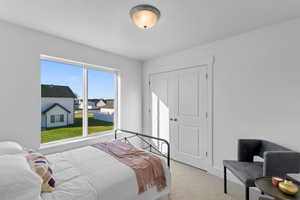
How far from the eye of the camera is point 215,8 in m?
1.82

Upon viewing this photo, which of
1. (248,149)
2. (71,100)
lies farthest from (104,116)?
(248,149)

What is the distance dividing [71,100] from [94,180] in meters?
2.04

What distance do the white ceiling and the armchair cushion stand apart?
6.44ft

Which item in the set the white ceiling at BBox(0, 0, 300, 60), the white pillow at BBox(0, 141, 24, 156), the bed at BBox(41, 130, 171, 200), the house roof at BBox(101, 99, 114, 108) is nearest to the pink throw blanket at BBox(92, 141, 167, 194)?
the bed at BBox(41, 130, 171, 200)

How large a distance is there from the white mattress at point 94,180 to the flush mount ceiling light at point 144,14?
66.4 inches

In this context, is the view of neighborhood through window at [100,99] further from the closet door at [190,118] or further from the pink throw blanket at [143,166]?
the closet door at [190,118]

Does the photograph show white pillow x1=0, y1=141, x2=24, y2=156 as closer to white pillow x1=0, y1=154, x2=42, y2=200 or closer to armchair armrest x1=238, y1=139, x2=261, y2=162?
white pillow x1=0, y1=154, x2=42, y2=200

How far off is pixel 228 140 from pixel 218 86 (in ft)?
3.17

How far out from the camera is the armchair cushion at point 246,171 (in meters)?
1.72

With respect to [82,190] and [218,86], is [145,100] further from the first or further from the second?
[82,190]

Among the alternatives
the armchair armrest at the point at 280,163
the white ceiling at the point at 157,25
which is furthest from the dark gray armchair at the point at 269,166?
the white ceiling at the point at 157,25

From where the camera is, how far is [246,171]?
1869mm

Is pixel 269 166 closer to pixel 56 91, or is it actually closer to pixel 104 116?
pixel 104 116

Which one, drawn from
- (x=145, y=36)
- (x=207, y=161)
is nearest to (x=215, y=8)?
(x=145, y=36)
